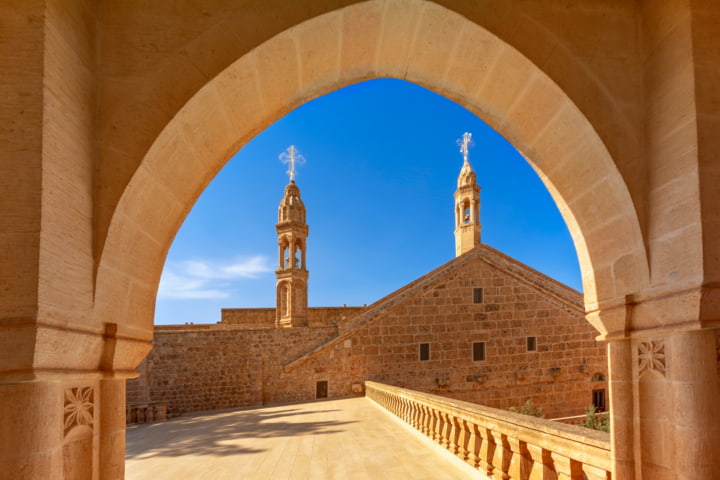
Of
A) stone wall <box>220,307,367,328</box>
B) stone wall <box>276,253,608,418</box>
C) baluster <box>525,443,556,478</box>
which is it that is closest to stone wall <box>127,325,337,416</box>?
stone wall <box>276,253,608,418</box>

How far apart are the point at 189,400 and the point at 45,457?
13050 mm

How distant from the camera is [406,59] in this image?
7.85ft

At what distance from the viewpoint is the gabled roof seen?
48.8ft

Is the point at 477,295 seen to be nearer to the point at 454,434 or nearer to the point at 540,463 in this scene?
the point at 454,434

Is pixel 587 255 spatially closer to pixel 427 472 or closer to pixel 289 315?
pixel 427 472

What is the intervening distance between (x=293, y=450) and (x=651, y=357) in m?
5.49

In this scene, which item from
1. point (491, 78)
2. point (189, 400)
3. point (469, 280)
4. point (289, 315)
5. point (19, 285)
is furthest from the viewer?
point (469, 280)

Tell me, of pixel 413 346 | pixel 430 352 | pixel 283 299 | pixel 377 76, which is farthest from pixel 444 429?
pixel 283 299

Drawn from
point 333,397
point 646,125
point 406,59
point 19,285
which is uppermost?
point 406,59

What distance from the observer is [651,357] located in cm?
196

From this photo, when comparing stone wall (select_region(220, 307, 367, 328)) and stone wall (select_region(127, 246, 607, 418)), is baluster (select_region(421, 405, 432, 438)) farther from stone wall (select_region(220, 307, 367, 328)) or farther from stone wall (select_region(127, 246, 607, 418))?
stone wall (select_region(220, 307, 367, 328))

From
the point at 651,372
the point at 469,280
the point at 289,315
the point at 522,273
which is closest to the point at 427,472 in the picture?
the point at 651,372

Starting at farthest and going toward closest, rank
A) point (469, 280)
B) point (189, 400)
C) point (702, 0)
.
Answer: point (469, 280)
point (189, 400)
point (702, 0)

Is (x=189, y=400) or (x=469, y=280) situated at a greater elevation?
(x=469, y=280)
